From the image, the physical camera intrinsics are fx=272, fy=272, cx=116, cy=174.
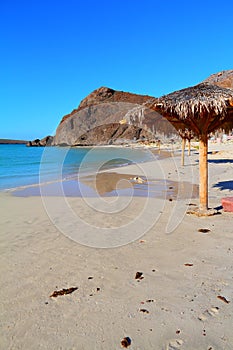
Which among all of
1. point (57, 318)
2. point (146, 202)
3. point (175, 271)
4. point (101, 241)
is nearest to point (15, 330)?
point (57, 318)

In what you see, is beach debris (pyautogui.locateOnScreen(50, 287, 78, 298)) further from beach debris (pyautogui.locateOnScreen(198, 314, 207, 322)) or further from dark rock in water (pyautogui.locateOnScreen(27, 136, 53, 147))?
dark rock in water (pyautogui.locateOnScreen(27, 136, 53, 147))

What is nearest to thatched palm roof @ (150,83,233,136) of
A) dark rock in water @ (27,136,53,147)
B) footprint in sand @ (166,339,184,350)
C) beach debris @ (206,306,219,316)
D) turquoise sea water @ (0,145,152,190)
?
beach debris @ (206,306,219,316)

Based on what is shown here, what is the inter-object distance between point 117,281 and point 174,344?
1204mm

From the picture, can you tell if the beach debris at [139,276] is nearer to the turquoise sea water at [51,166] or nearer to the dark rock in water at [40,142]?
the turquoise sea water at [51,166]

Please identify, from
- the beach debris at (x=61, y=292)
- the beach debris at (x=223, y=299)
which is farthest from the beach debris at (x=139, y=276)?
the beach debris at (x=223, y=299)

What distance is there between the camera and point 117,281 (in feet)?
11.2

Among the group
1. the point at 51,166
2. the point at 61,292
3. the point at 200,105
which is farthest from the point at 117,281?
the point at 51,166

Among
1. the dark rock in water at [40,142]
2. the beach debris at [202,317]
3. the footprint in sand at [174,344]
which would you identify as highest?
the dark rock in water at [40,142]

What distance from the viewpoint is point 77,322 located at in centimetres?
265

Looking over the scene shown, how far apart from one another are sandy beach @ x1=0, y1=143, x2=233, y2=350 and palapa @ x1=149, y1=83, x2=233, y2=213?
1590 millimetres

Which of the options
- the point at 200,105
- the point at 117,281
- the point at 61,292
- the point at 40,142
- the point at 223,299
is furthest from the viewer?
the point at 40,142

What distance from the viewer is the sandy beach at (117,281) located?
8.09 ft

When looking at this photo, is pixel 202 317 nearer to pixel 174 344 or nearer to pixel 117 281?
pixel 174 344

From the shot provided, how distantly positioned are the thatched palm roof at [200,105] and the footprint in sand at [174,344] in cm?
426
